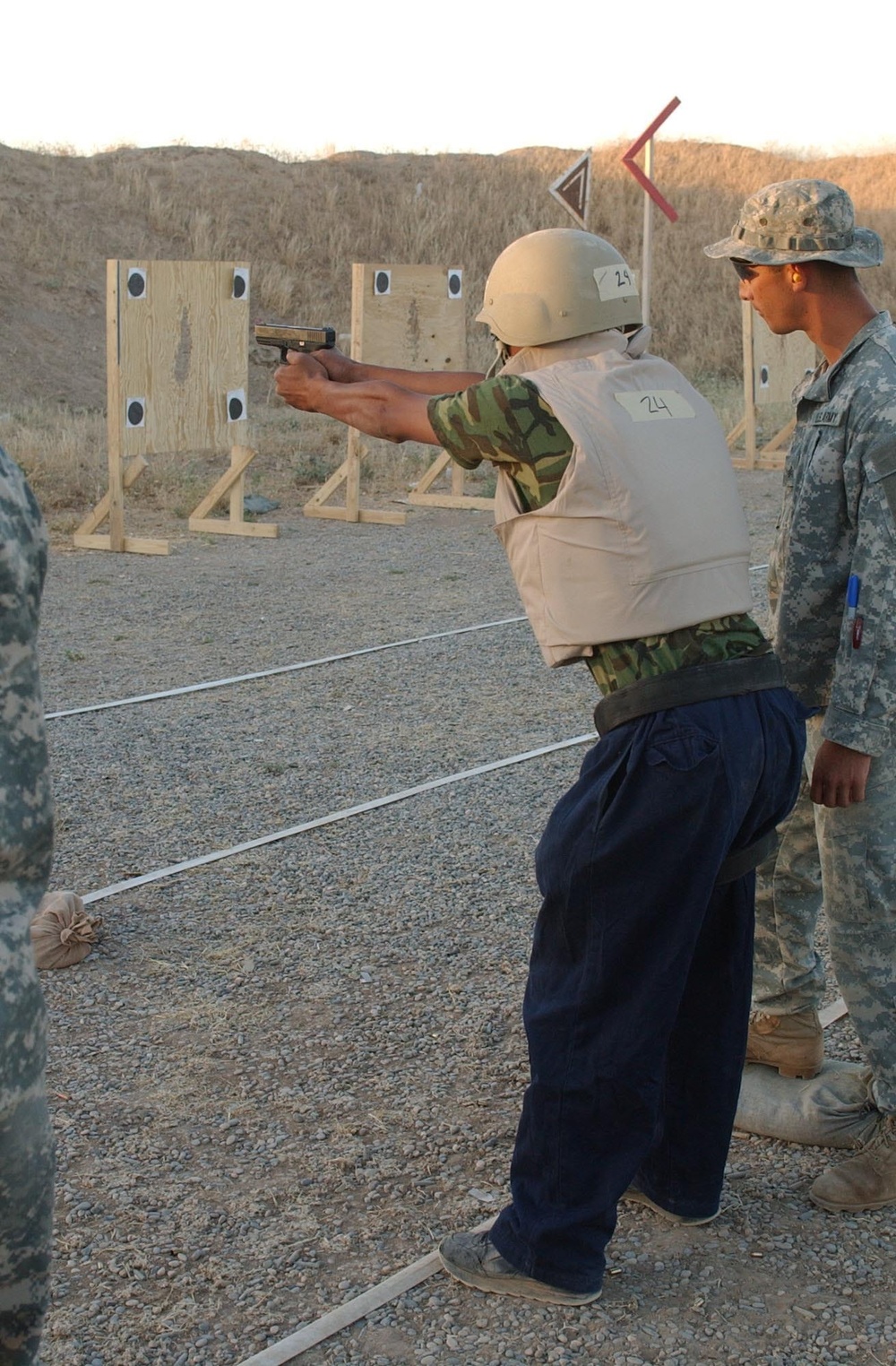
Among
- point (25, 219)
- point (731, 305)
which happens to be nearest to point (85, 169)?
point (25, 219)

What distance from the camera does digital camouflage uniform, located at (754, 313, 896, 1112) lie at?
97.4 inches

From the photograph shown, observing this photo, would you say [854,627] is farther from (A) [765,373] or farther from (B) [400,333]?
(A) [765,373]

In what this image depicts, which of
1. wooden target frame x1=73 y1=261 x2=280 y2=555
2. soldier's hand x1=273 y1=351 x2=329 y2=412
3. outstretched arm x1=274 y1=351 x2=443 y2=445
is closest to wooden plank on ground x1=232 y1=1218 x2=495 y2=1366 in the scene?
outstretched arm x1=274 y1=351 x2=443 y2=445

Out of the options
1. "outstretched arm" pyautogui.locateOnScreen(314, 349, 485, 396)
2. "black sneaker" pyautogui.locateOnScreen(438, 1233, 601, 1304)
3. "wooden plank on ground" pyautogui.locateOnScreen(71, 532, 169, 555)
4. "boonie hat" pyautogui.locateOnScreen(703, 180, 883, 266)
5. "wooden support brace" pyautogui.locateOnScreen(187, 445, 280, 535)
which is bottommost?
"black sneaker" pyautogui.locateOnScreen(438, 1233, 601, 1304)

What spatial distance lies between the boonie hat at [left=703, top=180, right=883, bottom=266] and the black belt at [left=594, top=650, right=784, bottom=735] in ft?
2.65

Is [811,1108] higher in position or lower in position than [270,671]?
lower

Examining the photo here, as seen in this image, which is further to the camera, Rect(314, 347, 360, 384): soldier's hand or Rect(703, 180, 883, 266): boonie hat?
Rect(314, 347, 360, 384): soldier's hand

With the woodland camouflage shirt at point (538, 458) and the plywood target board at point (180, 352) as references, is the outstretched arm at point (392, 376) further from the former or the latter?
the plywood target board at point (180, 352)

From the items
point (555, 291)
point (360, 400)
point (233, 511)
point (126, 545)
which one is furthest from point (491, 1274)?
point (233, 511)

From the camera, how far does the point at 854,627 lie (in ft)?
8.18

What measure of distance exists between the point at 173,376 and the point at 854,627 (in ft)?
27.9

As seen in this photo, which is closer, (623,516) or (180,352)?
(623,516)

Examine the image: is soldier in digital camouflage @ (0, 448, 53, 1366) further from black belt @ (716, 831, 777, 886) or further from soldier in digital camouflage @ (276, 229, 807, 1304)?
black belt @ (716, 831, 777, 886)

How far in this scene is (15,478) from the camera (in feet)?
4.11
